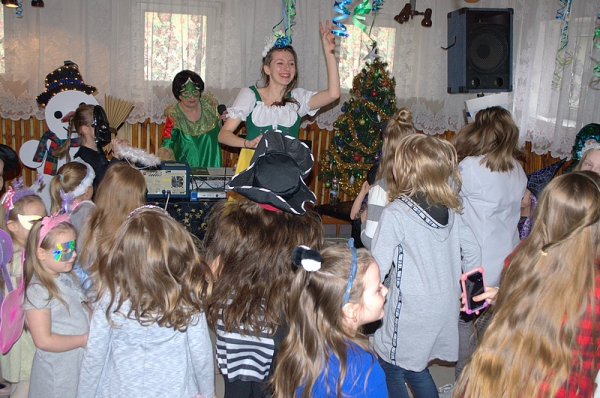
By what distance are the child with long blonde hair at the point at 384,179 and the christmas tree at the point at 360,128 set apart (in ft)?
9.67

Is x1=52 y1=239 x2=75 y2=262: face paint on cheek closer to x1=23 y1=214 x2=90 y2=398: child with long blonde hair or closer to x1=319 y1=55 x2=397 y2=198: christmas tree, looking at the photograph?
x1=23 y1=214 x2=90 y2=398: child with long blonde hair

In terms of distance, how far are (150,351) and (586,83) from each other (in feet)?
21.0

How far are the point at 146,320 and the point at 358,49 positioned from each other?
16.5 feet

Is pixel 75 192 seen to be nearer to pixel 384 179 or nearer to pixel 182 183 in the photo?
pixel 182 183

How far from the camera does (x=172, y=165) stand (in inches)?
141

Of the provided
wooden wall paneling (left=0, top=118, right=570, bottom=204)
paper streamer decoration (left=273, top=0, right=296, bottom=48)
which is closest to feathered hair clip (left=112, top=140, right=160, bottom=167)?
paper streamer decoration (left=273, top=0, right=296, bottom=48)

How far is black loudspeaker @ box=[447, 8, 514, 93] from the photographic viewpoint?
4094 millimetres

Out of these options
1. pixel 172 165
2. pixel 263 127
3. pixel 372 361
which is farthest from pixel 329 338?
pixel 172 165

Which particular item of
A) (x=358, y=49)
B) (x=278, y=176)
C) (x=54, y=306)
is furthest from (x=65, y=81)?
(x=278, y=176)

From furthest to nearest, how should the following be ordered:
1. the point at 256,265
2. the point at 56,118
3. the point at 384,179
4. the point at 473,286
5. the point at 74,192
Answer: the point at 56,118 < the point at 74,192 < the point at 384,179 < the point at 473,286 < the point at 256,265

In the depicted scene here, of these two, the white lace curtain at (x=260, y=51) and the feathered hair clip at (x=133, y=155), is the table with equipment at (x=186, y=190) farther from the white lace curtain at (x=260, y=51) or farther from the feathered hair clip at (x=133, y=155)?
the white lace curtain at (x=260, y=51)

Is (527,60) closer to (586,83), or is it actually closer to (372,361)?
(586,83)

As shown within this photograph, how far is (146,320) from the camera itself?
1648 millimetres

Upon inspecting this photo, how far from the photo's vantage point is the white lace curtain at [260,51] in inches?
211
